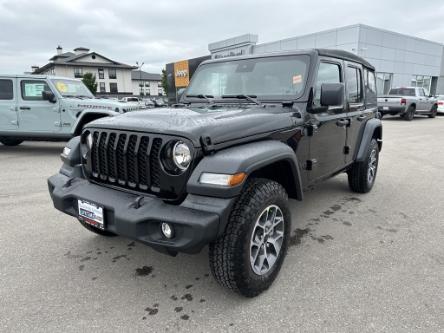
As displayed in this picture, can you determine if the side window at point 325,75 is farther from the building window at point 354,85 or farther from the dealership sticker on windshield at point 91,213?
the dealership sticker on windshield at point 91,213

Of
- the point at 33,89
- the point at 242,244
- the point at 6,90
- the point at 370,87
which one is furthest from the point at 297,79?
the point at 6,90

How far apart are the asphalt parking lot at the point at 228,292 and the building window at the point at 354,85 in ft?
4.59

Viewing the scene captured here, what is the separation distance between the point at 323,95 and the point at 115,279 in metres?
2.31

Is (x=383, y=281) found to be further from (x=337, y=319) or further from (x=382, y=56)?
(x=382, y=56)

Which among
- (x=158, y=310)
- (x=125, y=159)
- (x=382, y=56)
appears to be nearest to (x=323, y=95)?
(x=125, y=159)

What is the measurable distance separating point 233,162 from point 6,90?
7701mm

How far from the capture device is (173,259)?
2.83m

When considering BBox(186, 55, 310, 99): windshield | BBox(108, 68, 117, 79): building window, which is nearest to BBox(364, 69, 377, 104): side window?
BBox(186, 55, 310, 99): windshield

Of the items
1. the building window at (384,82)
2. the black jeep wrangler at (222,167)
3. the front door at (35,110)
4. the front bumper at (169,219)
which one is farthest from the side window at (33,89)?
the building window at (384,82)

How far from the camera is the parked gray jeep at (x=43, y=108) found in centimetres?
724

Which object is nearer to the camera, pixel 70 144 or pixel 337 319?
pixel 337 319

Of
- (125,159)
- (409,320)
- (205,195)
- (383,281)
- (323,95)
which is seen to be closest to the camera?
(205,195)

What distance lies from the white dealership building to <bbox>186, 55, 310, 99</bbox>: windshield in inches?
762

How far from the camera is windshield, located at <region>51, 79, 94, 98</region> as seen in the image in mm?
7463
